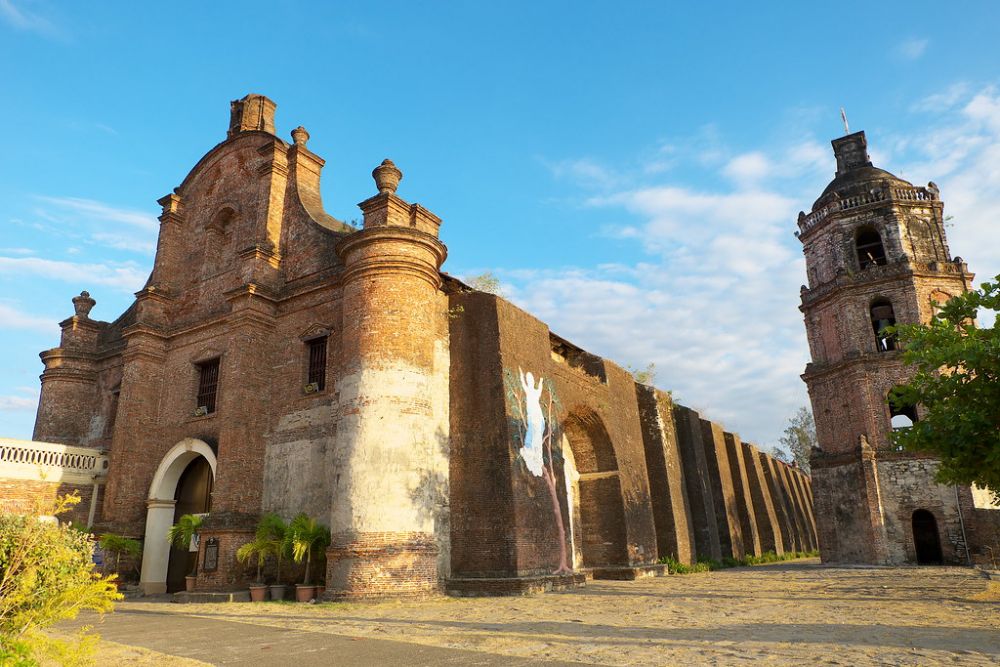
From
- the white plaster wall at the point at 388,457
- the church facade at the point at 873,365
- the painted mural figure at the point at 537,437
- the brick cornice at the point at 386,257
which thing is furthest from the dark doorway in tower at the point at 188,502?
the church facade at the point at 873,365

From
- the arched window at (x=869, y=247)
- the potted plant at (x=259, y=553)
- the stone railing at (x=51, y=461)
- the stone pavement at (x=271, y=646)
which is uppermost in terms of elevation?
the arched window at (x=869, y=247)

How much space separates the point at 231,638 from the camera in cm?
758

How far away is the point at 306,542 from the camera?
40.2 feet

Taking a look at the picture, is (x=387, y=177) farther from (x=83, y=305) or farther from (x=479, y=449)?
(x=83, y=305)

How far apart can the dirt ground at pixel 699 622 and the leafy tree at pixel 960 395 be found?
201 cm

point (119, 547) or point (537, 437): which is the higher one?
point (537, 437)

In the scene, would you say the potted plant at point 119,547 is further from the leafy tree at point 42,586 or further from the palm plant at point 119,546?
the leafy tree at point 42,586

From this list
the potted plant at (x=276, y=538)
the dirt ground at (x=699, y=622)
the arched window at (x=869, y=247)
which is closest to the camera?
the dirt ground at (x=699, y=622)

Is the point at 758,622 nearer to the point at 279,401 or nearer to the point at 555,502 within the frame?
the point at 555,502

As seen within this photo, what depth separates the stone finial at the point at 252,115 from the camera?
65.0 ft

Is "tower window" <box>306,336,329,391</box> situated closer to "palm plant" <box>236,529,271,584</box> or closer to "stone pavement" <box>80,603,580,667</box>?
"palm plant" <box>236,529,271,584</box>

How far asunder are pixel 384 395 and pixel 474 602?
4.15m

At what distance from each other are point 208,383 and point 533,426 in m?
8.74

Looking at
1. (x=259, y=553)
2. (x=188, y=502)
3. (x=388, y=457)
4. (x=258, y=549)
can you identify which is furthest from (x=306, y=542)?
(x=188, y=502)
